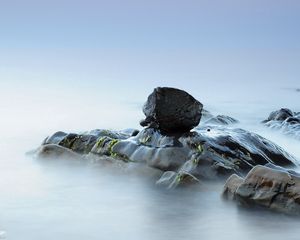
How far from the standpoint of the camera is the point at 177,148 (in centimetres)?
830

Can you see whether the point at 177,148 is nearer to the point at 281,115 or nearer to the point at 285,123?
the point at 285,123

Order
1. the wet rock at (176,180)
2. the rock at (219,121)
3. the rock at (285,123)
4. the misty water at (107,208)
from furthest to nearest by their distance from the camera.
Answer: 1. the rock at (219,121)
2. the rock at (285,123)
3. the wet rock at (176,180)
4. the misty water at (107,208)

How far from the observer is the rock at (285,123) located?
13532mm

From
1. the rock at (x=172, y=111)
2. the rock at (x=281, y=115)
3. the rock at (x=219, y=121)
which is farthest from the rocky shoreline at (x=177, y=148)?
the rock at (x=281, y=115)

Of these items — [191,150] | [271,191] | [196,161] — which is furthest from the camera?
[191,150]

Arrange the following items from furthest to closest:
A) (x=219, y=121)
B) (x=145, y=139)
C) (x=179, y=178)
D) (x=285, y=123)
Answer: (x=219, y=121)
(x=285, y=123)
(x=145, y=139)
(x=179, y=178)

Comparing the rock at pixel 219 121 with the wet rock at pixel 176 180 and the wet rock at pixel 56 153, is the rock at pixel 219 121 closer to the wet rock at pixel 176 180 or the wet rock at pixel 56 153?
the wet rock at pixel 56 153

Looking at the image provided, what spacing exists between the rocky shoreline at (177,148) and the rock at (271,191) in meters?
0.16

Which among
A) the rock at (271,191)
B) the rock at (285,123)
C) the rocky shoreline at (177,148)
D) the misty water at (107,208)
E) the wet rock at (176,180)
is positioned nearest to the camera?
the misty water at (107,208)

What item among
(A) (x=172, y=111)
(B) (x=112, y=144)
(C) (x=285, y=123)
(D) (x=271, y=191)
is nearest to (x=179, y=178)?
(D) (x=271, y=191)

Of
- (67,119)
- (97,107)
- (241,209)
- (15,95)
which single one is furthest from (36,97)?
(241,209)

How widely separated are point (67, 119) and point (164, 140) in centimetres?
1077

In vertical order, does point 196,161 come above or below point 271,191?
below

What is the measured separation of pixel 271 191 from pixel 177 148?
201cm
